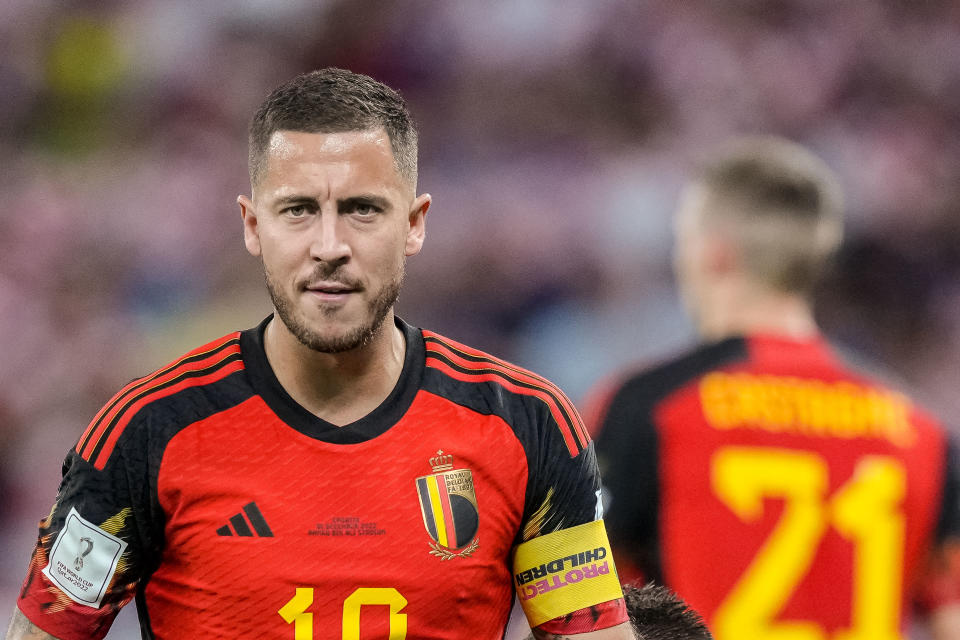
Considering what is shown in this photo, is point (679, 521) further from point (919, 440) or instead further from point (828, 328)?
point (828, 328)

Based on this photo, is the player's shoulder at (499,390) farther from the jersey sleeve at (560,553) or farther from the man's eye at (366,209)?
the man's eye at (366,209)

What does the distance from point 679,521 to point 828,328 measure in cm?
404

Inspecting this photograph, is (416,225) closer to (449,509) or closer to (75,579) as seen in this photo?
(449,509)

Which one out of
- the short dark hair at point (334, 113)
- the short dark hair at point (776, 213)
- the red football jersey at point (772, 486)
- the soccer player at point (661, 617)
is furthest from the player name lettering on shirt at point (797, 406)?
the short dark hair at point (334, 113)

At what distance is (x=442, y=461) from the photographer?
233 cm

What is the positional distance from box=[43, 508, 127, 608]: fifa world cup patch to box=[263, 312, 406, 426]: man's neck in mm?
419

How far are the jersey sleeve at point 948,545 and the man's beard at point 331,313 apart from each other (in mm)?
2170

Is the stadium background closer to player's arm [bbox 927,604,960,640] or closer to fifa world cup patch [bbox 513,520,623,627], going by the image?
player's arm [bbox 927,604,960,640]

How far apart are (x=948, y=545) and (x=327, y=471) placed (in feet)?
7.30

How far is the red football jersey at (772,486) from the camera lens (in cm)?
361

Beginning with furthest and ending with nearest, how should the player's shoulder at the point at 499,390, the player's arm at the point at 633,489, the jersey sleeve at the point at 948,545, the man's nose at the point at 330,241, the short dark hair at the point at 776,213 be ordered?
1. the short dark hair at the point at 776,213
2. the jersey sleeve at the point at 948,545
3. the player's arm at the point at 633,489
4. the player's shoulder at the point at 499,390
5. the man's nose at the point at 330,241

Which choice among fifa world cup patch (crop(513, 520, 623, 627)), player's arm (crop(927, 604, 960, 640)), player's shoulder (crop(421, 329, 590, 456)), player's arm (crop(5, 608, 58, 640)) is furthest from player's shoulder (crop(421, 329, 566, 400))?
player's arm (crop(927, 604, 960, 640))

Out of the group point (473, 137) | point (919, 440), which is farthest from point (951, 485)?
point (473, 137)

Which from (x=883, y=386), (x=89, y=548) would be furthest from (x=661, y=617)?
(x=883, y=386)
